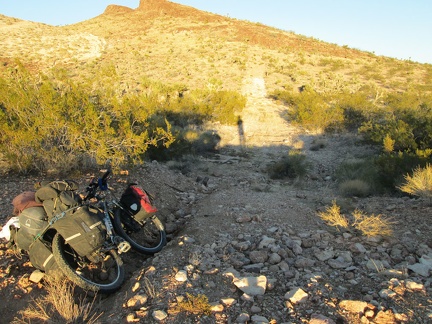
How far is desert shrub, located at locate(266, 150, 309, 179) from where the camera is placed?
10.2 m

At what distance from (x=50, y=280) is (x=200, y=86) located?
2138 cm

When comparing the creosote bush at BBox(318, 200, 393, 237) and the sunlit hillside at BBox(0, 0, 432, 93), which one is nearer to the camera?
the creosote bush at BBox(318, 200, 393, 237)

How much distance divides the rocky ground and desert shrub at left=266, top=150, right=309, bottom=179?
2.37m

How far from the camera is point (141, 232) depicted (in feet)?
17.8

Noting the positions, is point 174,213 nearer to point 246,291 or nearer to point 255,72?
point 246,291

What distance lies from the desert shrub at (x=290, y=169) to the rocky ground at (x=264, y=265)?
7.79 ft

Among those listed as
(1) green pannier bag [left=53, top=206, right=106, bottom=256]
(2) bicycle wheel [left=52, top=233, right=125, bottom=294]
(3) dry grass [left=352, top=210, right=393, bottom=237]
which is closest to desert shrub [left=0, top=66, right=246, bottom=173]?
(2) bicycle wheel [left=52, top=233, right=125, bottom=294]

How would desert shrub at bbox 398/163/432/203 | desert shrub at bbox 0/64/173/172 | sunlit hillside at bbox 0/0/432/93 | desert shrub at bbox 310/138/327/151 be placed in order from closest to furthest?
desert shrub at bbox 398/163/432/203 → desert shrub at bbox 0/64/173/172 → desert shrub at bbox 310/138/327/151 → sunlit hillside at bbox 0/0/432/93

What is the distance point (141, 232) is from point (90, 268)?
50.0 inches

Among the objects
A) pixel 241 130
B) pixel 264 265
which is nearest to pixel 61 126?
pixel 264 265

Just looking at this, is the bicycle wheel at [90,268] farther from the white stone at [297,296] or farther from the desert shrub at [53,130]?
the desert shrub at [53,130]

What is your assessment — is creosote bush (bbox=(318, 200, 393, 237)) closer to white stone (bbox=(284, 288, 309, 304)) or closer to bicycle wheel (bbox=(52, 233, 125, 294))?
white stone (bbox=(284, 288, 309, 304))

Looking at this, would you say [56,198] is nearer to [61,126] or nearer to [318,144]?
[61,126]

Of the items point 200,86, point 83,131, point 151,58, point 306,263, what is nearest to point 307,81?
point 200,86
